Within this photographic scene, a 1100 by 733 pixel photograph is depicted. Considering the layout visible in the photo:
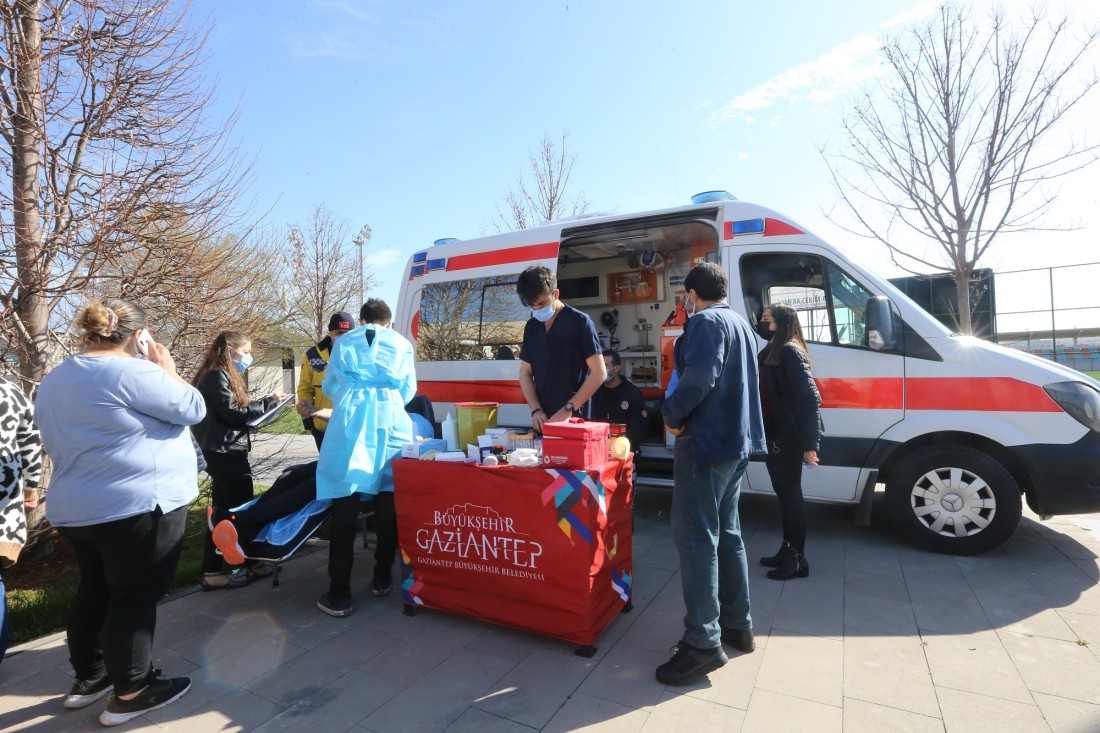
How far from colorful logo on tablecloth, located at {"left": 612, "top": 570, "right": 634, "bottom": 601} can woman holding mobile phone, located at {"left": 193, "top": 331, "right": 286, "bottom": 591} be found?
247 cm

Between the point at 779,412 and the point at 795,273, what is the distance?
4.87ft

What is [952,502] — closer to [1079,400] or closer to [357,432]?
[1079,400]

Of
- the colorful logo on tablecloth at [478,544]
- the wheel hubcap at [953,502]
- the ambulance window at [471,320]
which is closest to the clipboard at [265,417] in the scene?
the colorful logo on tablecloth at [478,544]

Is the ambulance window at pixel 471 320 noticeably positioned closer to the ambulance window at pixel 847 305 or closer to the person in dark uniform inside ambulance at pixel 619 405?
the person in dark uniform inside ambulance at pixel 619 405

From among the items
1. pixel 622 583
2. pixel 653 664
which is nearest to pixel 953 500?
pixel 622 583

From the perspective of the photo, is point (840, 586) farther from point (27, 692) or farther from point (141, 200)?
point (141, 200)

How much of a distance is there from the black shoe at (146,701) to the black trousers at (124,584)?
6 cm

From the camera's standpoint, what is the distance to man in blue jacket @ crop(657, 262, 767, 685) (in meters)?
2.63

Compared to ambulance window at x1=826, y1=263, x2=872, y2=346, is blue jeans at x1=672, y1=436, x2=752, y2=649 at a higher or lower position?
lower

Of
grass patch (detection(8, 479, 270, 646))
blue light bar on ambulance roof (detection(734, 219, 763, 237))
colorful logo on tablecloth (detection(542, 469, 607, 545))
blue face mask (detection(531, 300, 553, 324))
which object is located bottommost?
grass patch (detection(8, 479, 270, 646))

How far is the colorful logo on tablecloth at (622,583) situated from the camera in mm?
3172

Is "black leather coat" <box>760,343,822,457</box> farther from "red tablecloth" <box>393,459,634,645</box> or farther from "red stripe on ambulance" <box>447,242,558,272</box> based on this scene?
"red stripe on ambulance" <box>447,242,558,272</box>

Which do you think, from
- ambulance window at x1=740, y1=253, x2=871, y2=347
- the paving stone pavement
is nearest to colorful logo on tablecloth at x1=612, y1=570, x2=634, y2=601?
the paving stone pavement

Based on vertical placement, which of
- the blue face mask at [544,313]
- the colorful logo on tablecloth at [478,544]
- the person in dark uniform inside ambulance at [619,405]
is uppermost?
the blue face mask at [544,313]
